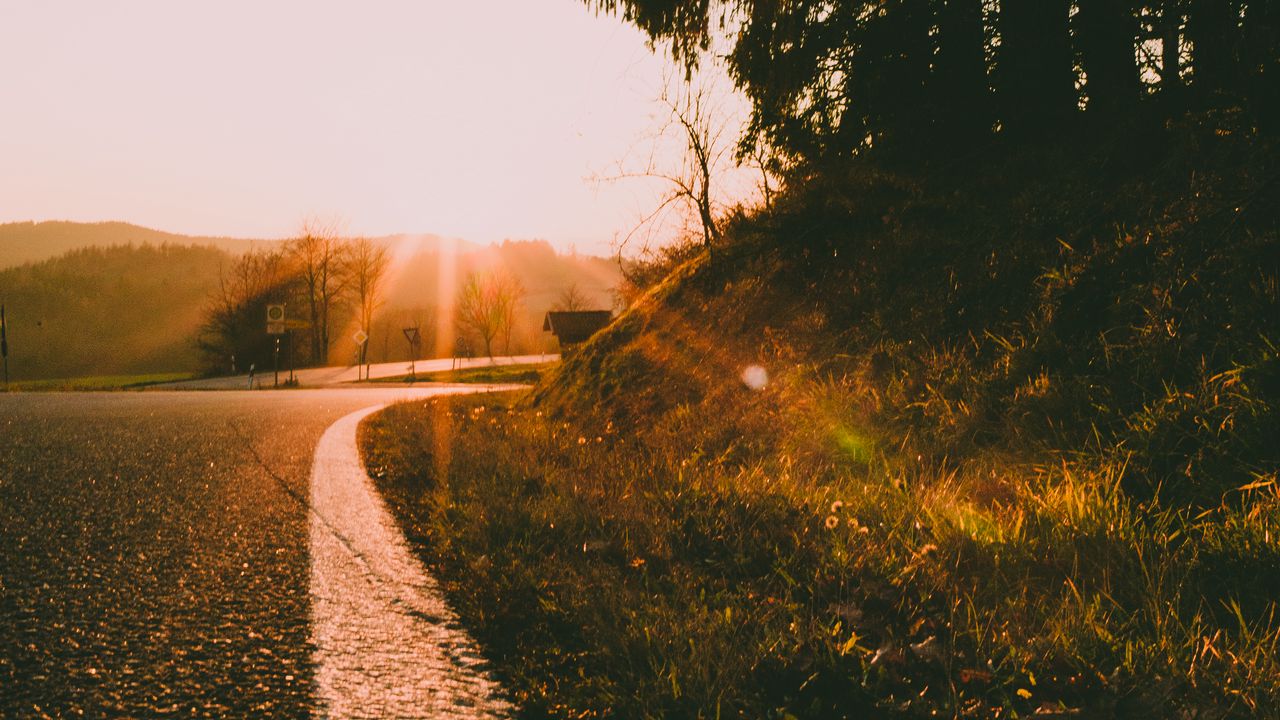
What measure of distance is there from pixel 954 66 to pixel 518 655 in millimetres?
6556

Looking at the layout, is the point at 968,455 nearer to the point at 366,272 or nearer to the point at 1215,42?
the point at 1215,42

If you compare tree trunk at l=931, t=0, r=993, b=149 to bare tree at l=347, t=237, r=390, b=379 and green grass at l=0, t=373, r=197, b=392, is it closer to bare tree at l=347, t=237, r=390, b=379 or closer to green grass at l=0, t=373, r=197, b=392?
green grass at l=0, t=373, r=197, b=392

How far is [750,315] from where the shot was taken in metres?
6.84

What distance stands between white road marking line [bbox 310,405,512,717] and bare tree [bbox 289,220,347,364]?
226 ft

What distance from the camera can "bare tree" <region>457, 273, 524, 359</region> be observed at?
283 feet

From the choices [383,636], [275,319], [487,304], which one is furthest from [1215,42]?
[487,304]

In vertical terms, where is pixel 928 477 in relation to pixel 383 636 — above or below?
above

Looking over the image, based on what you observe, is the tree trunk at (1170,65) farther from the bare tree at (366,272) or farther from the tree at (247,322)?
the bare tree at (366,272)

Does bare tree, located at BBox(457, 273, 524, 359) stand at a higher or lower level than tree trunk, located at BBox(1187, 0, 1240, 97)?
higher

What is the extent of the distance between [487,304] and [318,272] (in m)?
24.3

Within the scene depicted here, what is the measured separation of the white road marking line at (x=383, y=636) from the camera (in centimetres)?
186

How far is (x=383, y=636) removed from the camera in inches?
89.0

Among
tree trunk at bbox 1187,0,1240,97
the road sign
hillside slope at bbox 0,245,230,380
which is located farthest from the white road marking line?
hillside slope at bbox 0,245,230,380

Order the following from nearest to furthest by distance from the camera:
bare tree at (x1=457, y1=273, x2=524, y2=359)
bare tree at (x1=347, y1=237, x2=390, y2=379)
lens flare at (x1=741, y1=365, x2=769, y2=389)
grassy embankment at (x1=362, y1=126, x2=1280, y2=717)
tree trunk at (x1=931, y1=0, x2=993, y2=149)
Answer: grassy embankment at (x1=362, y1=126, x2=1280, y2=717), lens flare at (x1=741, y1=365, x2=769, y2=389), tree trunk at (x1=931, y1=0, x2=993, y2=149), bare tree at (x1=347, y1=237, x2=390, y2=379), bare tree at (x1=457, y1=273, x2=524, y2=359)
